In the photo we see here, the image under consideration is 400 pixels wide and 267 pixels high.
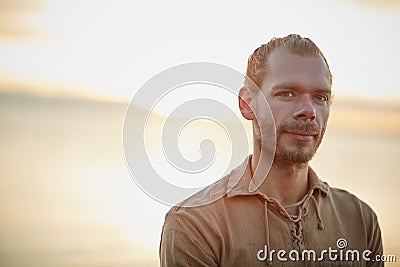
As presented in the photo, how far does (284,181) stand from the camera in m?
1.81

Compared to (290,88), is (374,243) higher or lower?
lower

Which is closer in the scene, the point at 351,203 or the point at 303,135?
the point at 303,135

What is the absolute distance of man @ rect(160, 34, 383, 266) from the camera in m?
1.72

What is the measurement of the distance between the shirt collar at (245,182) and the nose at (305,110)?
8.3 inches

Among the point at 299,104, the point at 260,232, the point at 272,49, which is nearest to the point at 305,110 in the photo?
the point at 299,104

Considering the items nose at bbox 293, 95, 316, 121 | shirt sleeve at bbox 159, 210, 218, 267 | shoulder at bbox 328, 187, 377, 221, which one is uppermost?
nose at bbox 293, 95, 316, 121

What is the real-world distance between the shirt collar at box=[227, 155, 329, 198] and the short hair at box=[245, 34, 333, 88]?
0.71 ft

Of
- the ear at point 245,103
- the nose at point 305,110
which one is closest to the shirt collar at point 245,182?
the ear at point 245,103

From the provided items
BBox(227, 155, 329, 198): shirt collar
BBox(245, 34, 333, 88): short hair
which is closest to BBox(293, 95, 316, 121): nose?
BBox(245, 34, 333, 88): short hair

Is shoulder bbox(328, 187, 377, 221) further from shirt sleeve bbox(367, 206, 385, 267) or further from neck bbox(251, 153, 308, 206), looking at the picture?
neck bbox(251, 153, 308, 206)

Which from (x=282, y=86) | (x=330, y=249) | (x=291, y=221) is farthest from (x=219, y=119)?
(x=330, y=249)

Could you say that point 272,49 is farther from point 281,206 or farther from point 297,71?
point 281,206

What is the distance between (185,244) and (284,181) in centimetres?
30

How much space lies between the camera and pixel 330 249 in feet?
5.83
